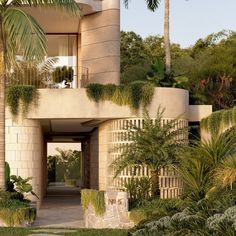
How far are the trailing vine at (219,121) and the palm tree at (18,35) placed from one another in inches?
305

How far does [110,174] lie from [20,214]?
6346 mm

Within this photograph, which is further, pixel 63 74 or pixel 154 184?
pixel 63 74

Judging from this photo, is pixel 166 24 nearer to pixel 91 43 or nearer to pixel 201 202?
pixel 91 43

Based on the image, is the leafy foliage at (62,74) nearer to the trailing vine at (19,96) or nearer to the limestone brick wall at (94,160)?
the trailing vine at (19,96)

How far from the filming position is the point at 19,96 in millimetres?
22797

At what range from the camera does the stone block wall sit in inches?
703

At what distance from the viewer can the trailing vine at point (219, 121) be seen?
23.7 meters

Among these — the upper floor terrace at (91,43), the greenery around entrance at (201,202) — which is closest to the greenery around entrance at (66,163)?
the upper floor terrace at (91,43)

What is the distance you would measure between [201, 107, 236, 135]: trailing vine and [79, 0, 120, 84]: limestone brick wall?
4392 millimetres

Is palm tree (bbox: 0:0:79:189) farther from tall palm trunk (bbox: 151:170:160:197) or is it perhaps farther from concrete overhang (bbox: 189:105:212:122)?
concrete overhang (bbox: 189:105:212:122)

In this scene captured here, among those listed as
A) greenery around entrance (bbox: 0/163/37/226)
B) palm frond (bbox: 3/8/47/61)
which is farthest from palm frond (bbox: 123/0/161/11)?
greenery around entrance (bbox: 0/163/37/226)

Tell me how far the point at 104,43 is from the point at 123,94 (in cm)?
443

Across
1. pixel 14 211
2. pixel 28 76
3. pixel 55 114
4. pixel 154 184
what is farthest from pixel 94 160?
pixel 14 211

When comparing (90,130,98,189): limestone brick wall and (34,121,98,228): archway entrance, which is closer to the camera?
(34,121,98,228): archway entrance
